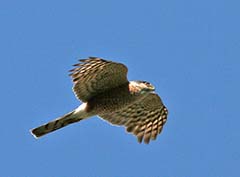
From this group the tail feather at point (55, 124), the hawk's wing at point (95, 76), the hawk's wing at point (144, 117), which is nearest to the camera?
the hawk's wing at point (95, 76)

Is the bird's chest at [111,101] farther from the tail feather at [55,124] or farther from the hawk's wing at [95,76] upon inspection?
the tail feather at [55,124]

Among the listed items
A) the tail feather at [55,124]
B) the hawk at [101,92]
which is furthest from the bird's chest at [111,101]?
the tail feather at [55,124]

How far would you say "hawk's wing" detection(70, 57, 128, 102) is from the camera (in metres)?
15.2

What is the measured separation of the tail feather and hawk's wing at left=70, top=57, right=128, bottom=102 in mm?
430

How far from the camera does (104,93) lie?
1584 cm

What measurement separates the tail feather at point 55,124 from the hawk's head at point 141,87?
50.9 inches

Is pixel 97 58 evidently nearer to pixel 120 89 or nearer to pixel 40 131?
pixel 120 89

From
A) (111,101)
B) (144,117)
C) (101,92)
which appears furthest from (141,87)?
(144,117)

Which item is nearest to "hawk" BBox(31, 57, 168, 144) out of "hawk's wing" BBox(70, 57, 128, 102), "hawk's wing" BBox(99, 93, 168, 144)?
"hawk's wing" BBox(70, 57, 128, 102)

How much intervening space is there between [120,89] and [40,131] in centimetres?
190

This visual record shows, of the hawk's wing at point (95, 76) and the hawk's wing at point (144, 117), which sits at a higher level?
the hawk's wing at point (95, 76)

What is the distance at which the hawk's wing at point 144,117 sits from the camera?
16609mm

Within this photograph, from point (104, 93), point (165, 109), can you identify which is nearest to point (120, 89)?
point (104, 93)

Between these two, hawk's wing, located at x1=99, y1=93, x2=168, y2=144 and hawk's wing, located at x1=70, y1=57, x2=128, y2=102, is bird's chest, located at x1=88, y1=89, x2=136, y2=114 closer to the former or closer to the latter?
hawk's wing, located at x1=70, y1=57, x2=128, y2=102
